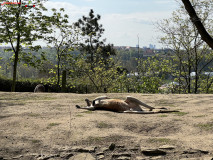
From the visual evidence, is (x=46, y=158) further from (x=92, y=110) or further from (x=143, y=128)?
(x=92, y=110)

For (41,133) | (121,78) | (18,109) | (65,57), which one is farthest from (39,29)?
(41,133)

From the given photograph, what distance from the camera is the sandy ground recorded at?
4395 millimetres

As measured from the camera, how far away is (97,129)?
503cm

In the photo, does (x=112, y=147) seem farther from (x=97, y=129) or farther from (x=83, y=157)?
(x=97, y=129)

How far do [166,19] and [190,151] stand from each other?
1533cm

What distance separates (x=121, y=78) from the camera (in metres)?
18.1

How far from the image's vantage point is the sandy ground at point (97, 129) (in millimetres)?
4395

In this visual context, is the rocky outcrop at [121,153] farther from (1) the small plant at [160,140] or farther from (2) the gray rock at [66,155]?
(1) the small plant at [160,140]

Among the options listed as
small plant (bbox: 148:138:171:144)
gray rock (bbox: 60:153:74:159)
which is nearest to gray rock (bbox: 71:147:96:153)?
gray rock (bbox: 60:153:74:159)

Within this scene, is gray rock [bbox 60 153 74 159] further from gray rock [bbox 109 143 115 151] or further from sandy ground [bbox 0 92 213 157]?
gray rock [bbox 109 143 115 151]

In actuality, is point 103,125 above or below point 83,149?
above

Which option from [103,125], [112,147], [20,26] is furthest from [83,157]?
[20,26]

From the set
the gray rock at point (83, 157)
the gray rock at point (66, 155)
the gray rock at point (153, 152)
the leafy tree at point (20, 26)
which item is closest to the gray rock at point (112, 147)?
the gray rock at point (83, 157)

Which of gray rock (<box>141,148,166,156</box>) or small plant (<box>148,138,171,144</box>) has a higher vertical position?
small plant (<box>148,138,171,144</box>)
